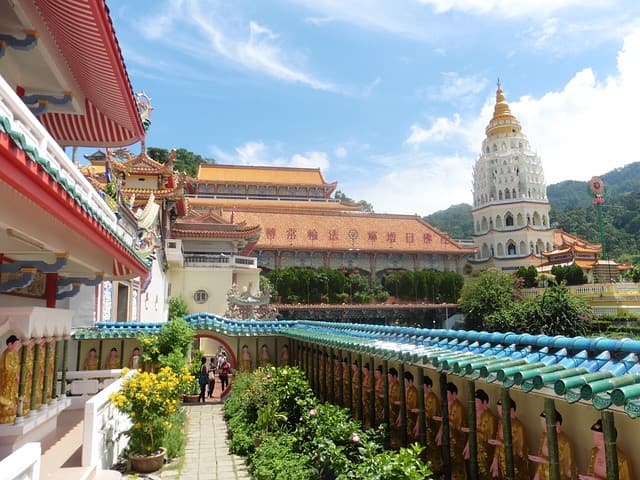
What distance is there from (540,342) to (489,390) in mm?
849

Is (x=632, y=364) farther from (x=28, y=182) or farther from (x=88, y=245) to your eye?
(x=88, y=245)

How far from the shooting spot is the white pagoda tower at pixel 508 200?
49062 millimetres

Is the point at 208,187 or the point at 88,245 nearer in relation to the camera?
the point at 88,245

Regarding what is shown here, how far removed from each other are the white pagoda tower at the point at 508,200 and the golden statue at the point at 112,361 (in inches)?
1547

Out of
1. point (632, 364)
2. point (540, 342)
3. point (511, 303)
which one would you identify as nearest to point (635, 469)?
point (632, 364)

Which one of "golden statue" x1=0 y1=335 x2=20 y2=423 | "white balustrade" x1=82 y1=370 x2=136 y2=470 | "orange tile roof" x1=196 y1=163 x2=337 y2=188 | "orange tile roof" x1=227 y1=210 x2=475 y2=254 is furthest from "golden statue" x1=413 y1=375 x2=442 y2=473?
"orange tile roof" x1=196 y1=163 x2=337 y2=188

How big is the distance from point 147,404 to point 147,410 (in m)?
0.14

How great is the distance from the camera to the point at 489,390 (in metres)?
5.98

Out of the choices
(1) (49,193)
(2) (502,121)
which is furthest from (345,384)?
(2) (502,121)

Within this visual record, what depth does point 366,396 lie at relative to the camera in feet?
30.8

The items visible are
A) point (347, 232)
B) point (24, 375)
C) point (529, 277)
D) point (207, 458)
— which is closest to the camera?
point (24, 375)

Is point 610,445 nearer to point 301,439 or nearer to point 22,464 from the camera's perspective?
point 22,464

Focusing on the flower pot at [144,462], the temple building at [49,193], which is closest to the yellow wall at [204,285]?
the temple building at [49,193]

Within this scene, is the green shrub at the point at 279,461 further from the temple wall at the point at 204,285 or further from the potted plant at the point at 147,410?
the temple wall at the point at 204,285
